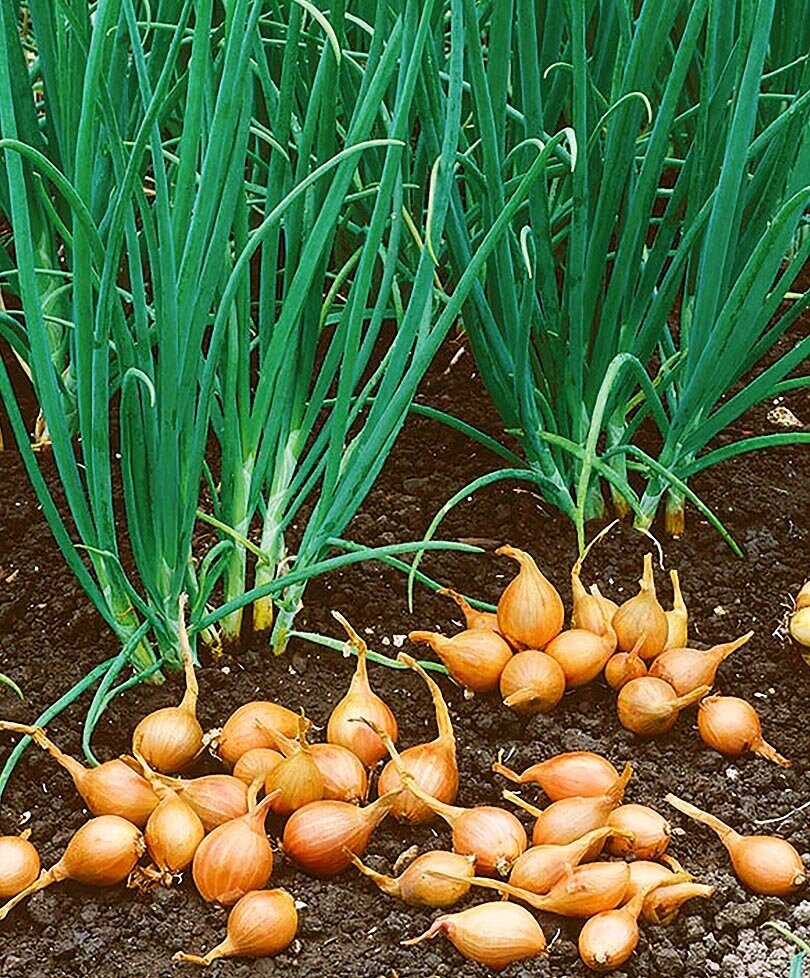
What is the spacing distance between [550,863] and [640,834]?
103mm

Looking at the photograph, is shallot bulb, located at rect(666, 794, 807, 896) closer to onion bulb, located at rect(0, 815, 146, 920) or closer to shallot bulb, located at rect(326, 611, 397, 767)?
shallot bulb, located at rect(326, 611, 397, 767)

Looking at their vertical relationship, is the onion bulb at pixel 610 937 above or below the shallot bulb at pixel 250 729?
below

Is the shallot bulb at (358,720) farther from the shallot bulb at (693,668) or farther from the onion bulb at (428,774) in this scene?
the shallot bulb at (693,668)

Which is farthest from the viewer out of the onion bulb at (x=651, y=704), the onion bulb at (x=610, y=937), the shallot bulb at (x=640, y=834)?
the onion bulb at (x=651, y=704)

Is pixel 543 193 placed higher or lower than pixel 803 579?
higher

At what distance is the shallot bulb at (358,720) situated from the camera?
146 centimetres

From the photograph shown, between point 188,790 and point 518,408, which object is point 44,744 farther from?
point 518,408

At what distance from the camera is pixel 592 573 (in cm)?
177

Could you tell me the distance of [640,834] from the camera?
137 cm

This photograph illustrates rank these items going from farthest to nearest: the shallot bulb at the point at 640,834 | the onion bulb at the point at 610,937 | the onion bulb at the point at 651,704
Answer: the onion bulb at the point at 651,704, the shallot bulb at the point at 640,834, the onion bulb at the point at 610,937

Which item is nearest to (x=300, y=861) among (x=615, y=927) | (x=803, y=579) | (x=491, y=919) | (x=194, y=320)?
(x=491, y=919)

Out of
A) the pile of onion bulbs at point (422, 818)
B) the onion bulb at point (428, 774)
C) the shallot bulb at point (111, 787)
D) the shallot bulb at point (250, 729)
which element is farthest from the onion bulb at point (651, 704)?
the shallot bulb at point (111, 787)

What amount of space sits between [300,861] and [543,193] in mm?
782

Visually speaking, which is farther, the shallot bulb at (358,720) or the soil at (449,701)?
the shallot bulb at (358,720)
